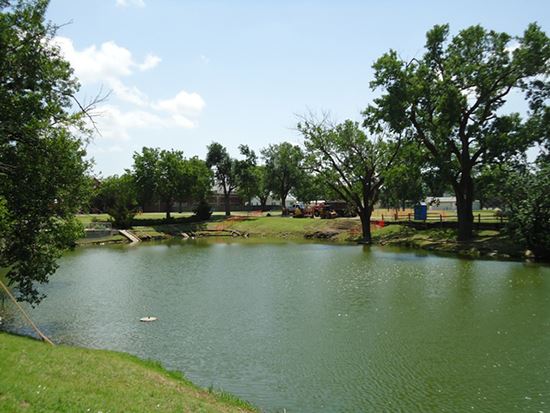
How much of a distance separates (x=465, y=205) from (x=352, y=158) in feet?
41.8

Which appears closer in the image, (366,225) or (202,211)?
(366,225)

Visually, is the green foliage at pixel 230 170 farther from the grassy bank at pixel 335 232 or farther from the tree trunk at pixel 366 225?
the tree trunk at pixel 366 225

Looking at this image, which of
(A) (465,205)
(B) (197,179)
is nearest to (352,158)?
(A) (465,205)

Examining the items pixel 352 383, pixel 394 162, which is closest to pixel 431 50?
pixel 394 162

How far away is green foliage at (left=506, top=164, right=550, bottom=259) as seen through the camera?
33.4 m

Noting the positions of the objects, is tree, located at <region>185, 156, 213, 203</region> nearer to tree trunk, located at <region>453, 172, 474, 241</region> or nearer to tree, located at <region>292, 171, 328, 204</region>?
tree, located at <region>292, 171, 328, 204</region>

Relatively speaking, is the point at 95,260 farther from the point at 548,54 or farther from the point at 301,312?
the point at 548,54

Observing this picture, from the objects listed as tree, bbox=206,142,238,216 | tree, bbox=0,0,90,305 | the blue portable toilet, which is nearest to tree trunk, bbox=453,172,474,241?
the blue portable toilet

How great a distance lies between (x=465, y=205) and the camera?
42.6 meters

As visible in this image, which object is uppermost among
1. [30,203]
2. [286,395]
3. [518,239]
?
[30,203]

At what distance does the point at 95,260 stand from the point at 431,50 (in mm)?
32008

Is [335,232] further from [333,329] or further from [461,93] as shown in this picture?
[333,329]

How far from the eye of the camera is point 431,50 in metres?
41.3

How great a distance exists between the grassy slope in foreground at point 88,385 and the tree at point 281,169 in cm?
7749
